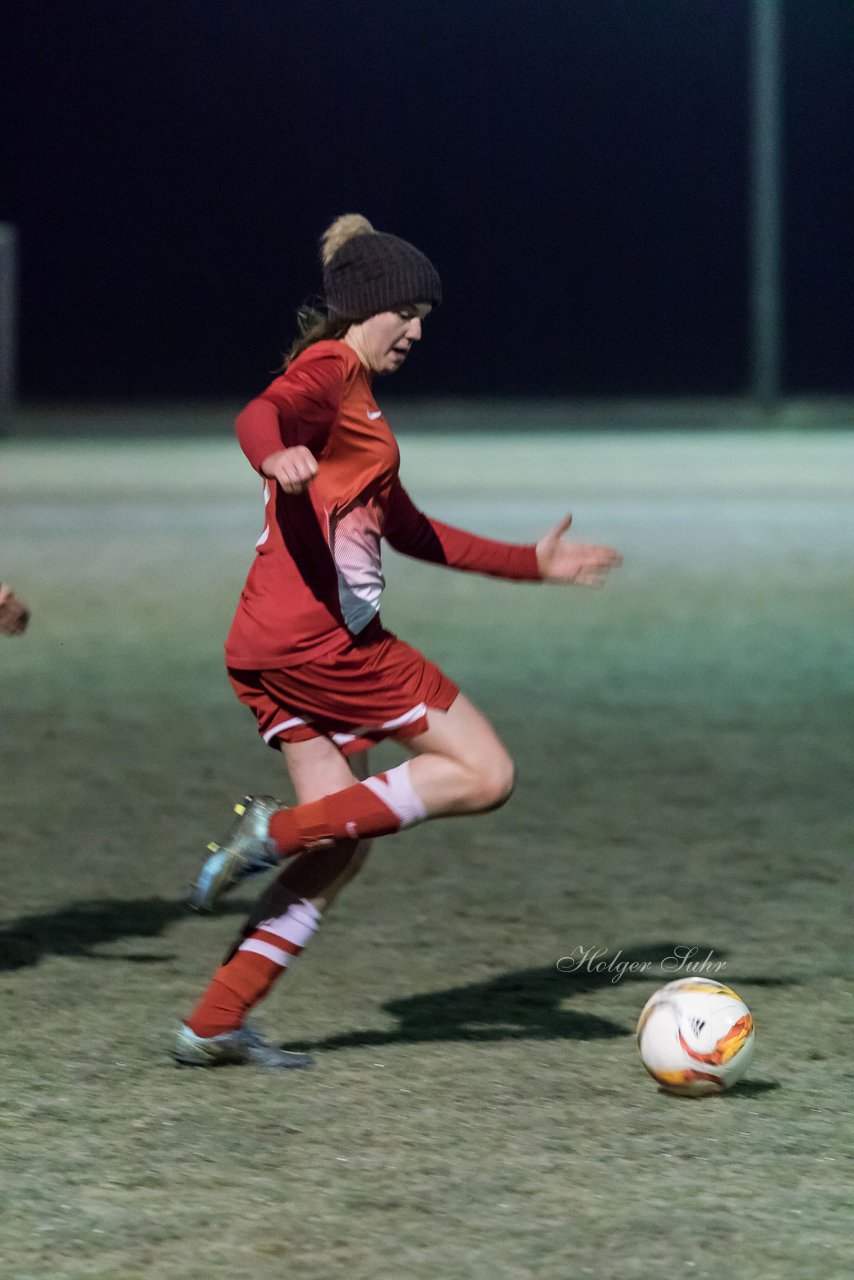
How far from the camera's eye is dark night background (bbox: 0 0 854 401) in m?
30.6

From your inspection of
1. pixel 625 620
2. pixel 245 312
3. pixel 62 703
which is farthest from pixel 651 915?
pixel 245 312

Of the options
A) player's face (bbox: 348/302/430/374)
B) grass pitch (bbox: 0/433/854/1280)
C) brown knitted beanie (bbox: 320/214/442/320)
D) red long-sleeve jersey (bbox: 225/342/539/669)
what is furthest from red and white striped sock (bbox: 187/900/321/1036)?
brown knitted beanie (bbox: 320/214/442/320)

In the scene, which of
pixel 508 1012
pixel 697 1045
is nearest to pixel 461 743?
pixel 697 1045

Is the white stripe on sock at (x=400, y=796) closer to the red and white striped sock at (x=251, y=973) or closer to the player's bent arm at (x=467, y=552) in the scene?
the red and white striped sock at (x=251, y=973)

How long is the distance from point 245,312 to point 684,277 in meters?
6.43

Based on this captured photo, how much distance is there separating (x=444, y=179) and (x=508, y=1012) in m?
27.7

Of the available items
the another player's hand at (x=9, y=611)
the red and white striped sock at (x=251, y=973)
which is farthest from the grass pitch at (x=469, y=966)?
the another player's hand at (x=9, y=611)

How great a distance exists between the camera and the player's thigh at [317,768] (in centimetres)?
417

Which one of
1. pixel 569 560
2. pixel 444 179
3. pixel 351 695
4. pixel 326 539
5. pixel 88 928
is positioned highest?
pixel 326 539

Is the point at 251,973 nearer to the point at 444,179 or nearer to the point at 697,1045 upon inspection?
the point at 697,1045

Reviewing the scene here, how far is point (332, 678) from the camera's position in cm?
409

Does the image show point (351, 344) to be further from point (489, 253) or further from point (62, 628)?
point (489, 253)

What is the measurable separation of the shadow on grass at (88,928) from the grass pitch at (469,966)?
0.01 m

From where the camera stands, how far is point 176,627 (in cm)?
1095
